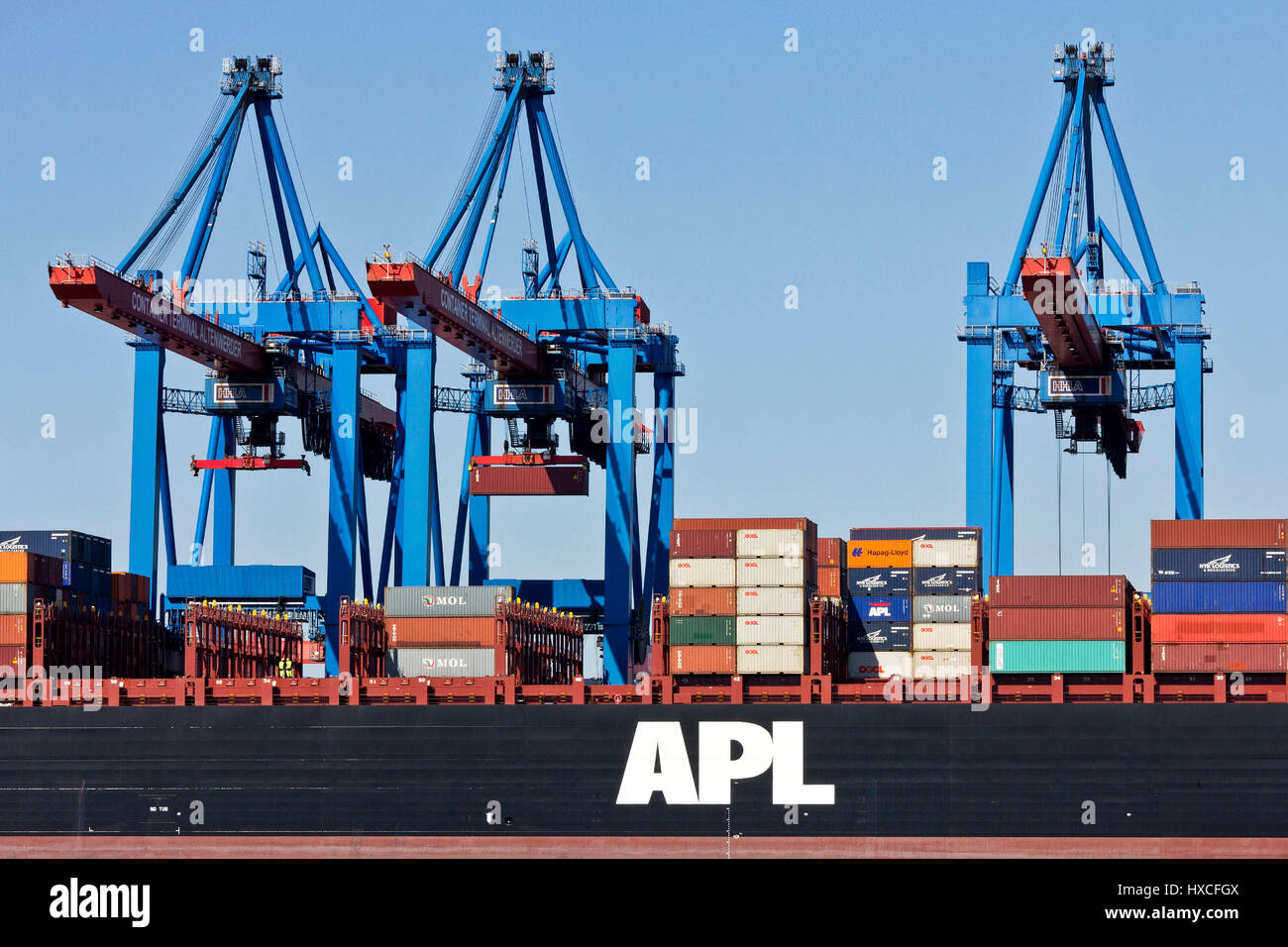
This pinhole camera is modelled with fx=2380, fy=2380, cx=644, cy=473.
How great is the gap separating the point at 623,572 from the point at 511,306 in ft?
30.3

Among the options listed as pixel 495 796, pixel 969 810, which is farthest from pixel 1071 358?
pixel 495 796

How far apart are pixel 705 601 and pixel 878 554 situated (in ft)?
17.3

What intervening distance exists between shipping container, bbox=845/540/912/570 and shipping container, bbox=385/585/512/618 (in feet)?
30.0

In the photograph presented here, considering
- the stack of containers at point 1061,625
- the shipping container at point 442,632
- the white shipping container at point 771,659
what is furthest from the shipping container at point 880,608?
the shipping container at point 442,632

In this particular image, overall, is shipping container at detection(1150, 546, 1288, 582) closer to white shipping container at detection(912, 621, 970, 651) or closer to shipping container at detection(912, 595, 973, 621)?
shipping container at detection(912, 595, 973, 621)

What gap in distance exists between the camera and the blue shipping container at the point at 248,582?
7406 centimetres

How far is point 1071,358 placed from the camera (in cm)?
7006

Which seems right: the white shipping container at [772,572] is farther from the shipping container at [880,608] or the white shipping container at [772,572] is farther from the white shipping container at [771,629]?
the shipping container at [880,608]

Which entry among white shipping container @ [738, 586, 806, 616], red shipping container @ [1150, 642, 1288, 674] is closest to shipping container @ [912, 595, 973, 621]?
white shipping container @ [738, 586, 806, 616]

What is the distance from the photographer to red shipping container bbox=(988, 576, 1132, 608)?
59.2 meters

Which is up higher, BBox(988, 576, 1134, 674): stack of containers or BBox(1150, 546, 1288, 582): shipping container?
BBox(1150, 546, 1288, 582): shipping container
